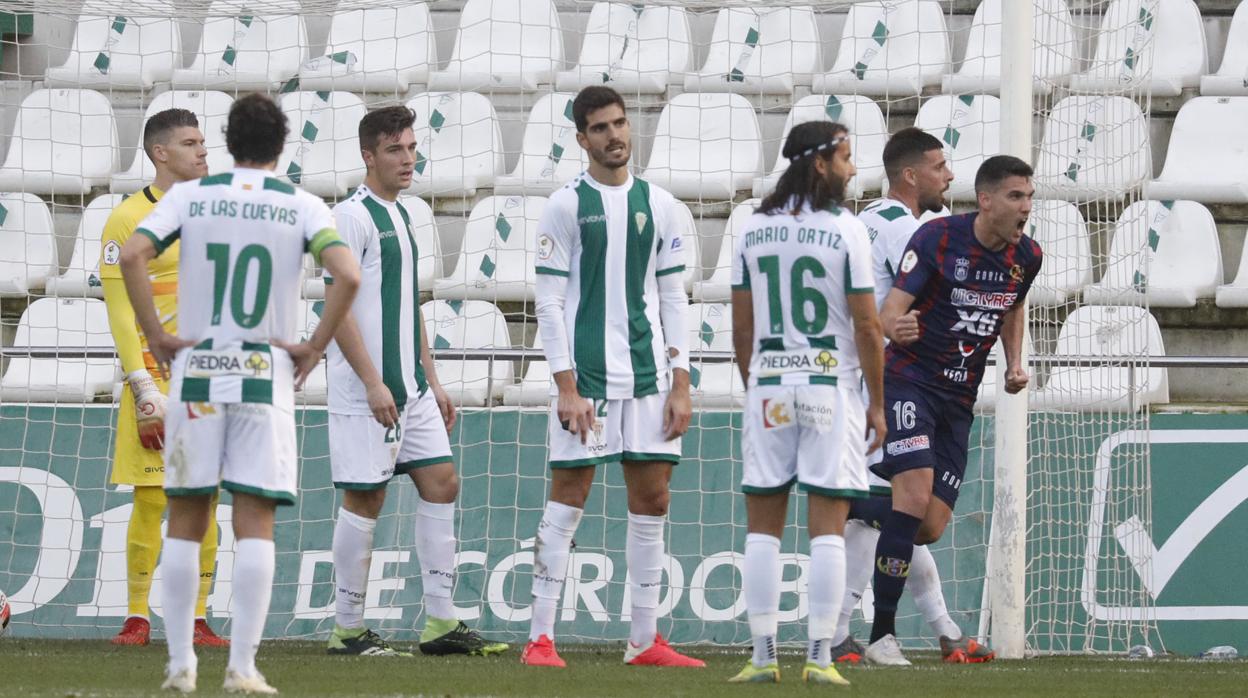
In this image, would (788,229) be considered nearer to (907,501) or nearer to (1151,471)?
(907,501)

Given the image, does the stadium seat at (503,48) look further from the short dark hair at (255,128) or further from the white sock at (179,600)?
the white sock at (179,600)

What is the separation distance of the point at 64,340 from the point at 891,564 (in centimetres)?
523

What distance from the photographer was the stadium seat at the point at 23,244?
9766 millimetres

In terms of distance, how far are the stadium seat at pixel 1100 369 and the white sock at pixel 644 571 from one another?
268 centimetres

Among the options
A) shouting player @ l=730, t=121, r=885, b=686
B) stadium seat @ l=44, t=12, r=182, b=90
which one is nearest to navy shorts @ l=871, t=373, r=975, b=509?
shouting player @ l=730, t=121, r=885, b=686

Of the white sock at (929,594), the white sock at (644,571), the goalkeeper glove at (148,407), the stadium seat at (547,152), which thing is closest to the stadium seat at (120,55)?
the stadium seat at (547,152)

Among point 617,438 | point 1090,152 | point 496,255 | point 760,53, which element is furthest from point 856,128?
point 617,438

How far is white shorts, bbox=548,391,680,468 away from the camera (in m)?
5.94

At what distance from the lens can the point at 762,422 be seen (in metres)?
5.13

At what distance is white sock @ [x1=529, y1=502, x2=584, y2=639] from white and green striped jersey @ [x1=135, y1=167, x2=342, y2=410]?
1.60 meters

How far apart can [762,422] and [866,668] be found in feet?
4.50

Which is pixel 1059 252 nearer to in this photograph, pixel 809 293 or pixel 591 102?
pixel 591 102

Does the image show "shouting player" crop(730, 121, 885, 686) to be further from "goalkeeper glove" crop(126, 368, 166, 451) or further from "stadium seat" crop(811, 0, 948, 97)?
"stadium seat" crop(811, 0, 948, 97)

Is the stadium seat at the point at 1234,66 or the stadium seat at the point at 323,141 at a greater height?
the stadium seat at the point at 1234,66
